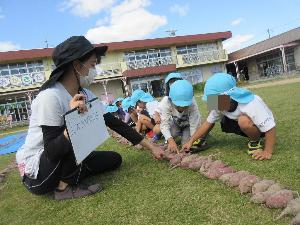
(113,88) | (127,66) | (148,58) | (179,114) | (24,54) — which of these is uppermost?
(24,54)

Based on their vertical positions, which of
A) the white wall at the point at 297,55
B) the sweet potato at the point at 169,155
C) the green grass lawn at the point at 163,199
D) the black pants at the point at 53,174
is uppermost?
the white wall at the point at 297,55

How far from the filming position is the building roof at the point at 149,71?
3130 cm

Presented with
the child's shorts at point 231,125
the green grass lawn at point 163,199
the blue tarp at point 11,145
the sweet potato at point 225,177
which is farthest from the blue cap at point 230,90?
the blue tarp at point 11,145

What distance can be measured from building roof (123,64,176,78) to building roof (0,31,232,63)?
1970 mm

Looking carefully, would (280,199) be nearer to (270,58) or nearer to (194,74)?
(194,74)

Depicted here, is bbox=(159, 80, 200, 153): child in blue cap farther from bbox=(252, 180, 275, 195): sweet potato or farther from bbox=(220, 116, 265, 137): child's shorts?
bbox=(252, 180, 275, 195): sweet potato

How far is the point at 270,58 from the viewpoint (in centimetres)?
3378

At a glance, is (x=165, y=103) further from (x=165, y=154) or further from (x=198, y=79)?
(x=198, y=79)

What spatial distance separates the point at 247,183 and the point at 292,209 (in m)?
0.54

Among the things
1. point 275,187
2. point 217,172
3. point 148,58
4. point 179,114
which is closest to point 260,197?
point 275,187

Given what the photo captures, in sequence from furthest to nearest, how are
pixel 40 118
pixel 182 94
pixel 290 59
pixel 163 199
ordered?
pixel 290 59 < pixel 182 94 < pixel 40 118 < pixel 163 199

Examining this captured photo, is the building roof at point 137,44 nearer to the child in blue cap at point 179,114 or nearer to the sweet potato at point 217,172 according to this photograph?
the child in blue cap at point 179,114

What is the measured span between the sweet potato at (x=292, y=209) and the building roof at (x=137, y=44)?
90.1 ft

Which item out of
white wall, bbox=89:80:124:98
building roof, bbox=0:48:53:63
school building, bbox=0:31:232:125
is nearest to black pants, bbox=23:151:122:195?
school building, bbox=0:31:232:125
